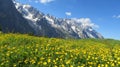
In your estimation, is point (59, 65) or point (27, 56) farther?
point (27, 56)

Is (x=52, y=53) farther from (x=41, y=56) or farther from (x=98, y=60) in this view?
(x=98, y=60)

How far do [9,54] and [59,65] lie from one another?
2.98 m

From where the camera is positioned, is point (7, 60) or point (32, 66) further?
point (7, 60)

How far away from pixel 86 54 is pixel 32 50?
2.76m

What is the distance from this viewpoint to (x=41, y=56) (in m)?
13.7

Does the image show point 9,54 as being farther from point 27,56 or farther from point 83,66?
point 83,66

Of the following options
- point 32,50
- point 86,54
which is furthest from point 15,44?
point 86,54

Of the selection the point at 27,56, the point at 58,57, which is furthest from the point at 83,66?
the point at 27,56

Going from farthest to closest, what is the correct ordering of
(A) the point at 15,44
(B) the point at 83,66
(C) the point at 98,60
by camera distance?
(A) the point at 15,44 < (C) the point at 98,60 < (B) the point at 83,66

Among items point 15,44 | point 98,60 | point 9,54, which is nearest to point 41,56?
point 9,54

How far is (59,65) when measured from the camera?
468 inches

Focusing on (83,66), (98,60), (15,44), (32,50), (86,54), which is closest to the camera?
(83,66)

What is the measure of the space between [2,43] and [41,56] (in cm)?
493

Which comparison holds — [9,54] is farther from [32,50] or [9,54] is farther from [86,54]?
[86,54]
